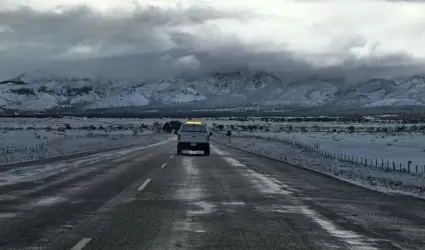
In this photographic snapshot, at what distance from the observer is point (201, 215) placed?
11.0m

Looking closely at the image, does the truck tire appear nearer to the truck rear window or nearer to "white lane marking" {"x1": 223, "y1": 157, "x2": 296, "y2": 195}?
the truck rear window

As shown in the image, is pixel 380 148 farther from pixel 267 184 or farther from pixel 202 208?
pixel 202 208

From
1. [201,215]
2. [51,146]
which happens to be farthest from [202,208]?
[51,146]

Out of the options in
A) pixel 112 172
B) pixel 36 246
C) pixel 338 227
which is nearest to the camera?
pixel 36 246

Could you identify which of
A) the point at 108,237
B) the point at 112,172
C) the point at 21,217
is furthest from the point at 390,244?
the point at 112,172

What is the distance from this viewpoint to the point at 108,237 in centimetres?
858

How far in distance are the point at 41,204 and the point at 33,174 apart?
8.22m

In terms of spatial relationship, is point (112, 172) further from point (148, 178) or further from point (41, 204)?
point (41, 204)

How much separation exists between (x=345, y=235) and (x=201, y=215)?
295 cm

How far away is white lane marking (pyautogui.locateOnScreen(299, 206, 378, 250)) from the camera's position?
27.5ft

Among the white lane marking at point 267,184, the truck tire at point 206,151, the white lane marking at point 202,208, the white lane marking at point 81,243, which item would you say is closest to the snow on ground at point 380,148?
the truck tire at point 206,151

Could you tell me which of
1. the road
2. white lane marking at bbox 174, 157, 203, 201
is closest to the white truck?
white lane marking at bbox 174, 157, 203, 201

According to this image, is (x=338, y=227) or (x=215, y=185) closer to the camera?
(x=338, y=227)

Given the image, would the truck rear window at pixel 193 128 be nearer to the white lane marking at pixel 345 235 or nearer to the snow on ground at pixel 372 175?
the snow on ground at pixel 372 175
